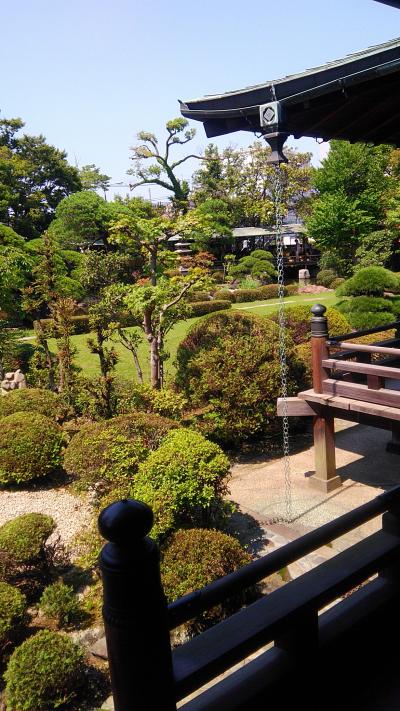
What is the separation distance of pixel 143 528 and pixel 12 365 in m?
12.6

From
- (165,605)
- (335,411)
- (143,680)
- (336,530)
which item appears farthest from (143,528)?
(335,411)

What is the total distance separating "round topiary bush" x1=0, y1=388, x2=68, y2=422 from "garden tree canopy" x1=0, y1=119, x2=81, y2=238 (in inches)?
862

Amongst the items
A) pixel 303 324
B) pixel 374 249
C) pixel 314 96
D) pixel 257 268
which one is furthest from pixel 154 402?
pixel 257 268

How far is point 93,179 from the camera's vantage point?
4409 cm

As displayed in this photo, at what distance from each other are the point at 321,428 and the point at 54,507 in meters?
3.86

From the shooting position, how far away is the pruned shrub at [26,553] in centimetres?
500

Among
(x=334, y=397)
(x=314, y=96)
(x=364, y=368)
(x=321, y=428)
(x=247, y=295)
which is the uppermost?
(x=314, y=96)

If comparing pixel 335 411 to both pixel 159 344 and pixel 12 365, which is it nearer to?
pixel 159 344

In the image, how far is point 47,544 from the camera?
5945 millimetres

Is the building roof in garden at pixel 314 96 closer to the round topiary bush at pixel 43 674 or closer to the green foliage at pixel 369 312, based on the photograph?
the round topiary bush at pixel 43 674

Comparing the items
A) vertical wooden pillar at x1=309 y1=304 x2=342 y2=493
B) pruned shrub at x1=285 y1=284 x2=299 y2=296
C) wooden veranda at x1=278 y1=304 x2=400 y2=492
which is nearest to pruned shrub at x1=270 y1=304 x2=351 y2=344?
wooden veranda at x1=278 y1=304 x2=400 y2=492

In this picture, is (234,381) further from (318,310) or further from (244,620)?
(244,620)

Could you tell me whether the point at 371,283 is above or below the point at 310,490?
above

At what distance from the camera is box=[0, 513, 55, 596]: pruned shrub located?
5000mm
